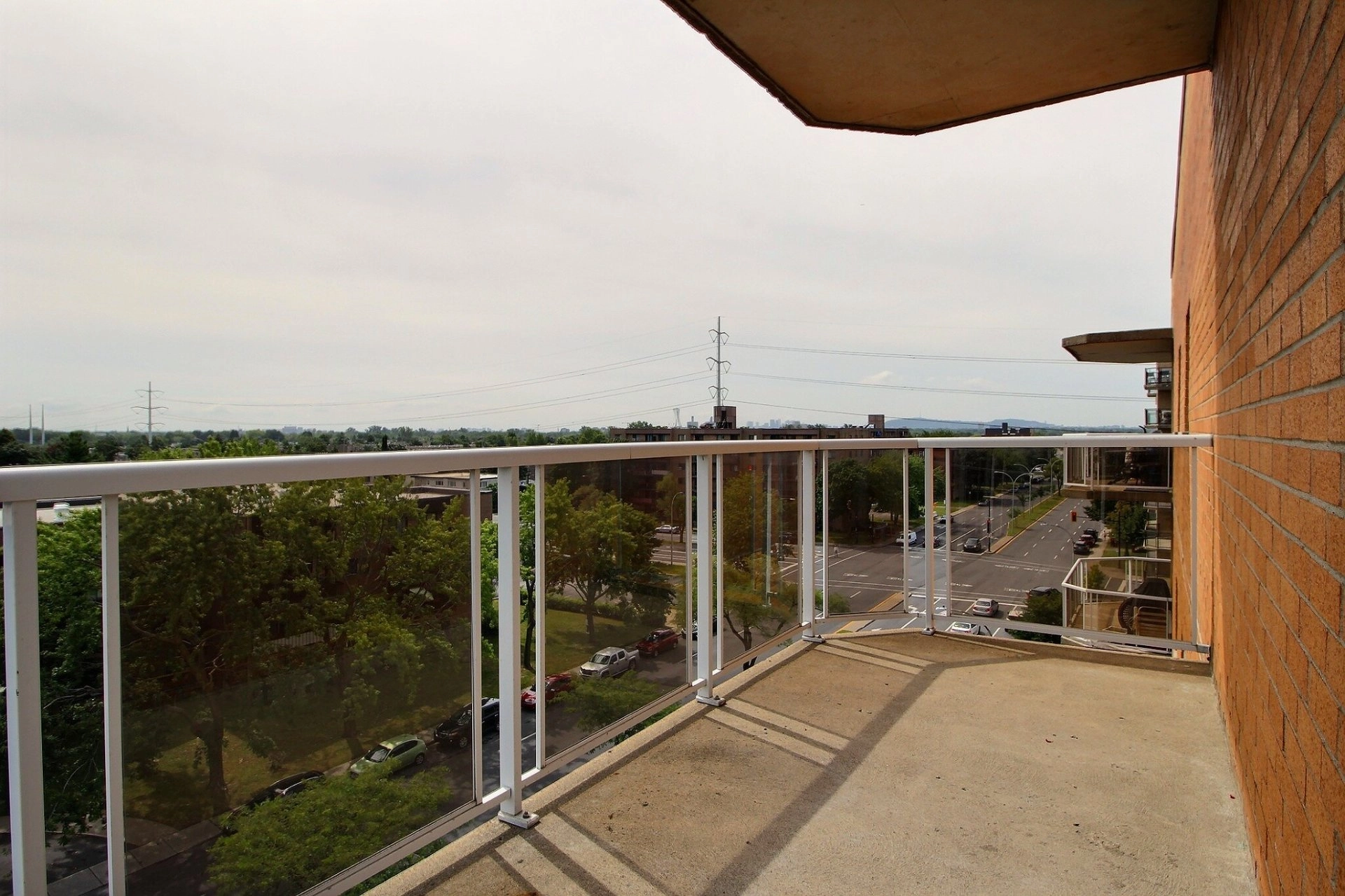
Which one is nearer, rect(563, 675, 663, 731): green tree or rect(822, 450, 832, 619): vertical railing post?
rect(563, 675, 663, 731): green tree

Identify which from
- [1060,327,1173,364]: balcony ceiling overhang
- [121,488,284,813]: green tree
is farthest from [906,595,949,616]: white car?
[1060,327,1173,364]: balcony ceiling overhang

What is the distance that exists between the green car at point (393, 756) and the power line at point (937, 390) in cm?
5482

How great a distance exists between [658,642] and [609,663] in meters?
0.30

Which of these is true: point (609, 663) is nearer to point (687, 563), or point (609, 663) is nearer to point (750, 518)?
point (687, 563)

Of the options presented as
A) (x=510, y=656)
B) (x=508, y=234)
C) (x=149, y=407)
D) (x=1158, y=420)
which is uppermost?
(x=508, y=234)

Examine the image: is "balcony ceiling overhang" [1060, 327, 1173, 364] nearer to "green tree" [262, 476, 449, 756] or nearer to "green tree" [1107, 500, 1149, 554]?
"green tree" [1107, 500, 1149, 554]

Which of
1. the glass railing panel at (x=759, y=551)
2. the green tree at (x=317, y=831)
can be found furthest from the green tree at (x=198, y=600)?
the glass railing panel at (x=759, y=551)

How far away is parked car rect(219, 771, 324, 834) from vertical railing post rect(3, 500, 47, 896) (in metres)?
0.29

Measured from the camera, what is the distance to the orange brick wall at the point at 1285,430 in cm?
94

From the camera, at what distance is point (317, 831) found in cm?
153

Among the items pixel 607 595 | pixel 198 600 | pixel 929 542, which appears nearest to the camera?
pixel 198 600

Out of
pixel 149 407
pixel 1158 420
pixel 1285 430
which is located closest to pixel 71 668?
pixel 1285 430

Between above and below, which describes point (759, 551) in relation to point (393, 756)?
above

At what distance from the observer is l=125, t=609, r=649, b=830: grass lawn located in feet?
4.27
